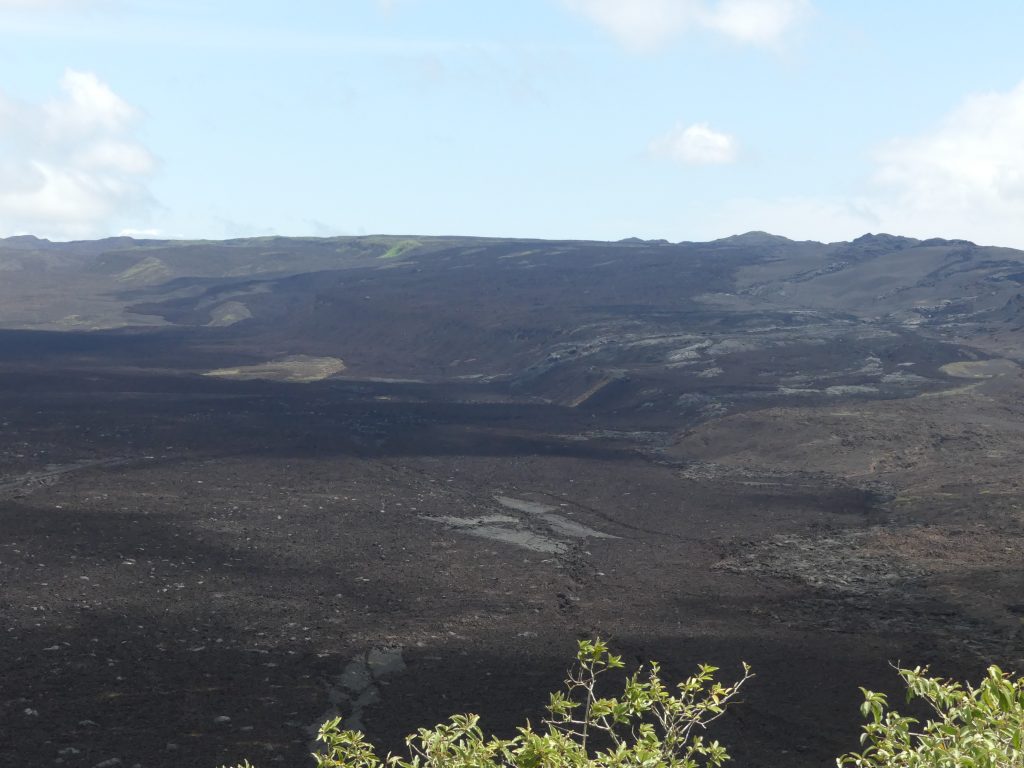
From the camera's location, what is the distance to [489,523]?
27.2 metres

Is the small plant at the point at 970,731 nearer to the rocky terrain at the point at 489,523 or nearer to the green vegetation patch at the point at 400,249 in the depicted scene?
the rocky terrain at the point at 489,523

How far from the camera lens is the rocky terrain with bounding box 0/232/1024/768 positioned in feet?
49.9

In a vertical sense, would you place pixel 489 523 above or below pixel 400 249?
below

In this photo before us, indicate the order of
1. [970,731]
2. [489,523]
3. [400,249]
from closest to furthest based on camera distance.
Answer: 1. [970,731]
2. [489,523]
3. [400,249]

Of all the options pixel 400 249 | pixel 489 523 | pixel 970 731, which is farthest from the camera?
pixel 400 249

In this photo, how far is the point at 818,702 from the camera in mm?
15242

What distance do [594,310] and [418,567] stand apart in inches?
2229

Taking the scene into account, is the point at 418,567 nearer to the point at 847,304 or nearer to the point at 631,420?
the point at 631,420

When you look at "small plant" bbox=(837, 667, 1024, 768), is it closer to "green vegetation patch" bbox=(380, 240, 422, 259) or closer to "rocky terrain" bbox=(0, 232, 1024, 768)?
"rocky terrain" bbox=(0, 232, 1024, 768)

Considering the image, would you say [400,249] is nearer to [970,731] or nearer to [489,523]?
[489,523]

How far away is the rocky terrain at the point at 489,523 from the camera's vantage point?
15.2 metres

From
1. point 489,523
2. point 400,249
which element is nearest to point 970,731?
point 489,523

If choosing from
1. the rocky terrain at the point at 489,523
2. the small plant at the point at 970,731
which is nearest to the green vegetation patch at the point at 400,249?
the rocky terrain at the point at 489,523

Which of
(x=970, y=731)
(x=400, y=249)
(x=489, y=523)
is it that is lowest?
(x=489, y=523)
